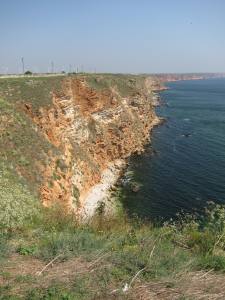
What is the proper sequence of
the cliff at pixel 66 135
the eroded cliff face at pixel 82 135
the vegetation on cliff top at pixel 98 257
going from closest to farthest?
1. the vegetation on cliff top at pixel 98 257
2. the cliff at pixel 66 135
3. the eroded cliff face at pixel 82 135

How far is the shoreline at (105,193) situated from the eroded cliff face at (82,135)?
74 centimetres

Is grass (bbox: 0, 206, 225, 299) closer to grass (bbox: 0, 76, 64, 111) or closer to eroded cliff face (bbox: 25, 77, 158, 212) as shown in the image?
eroded cliff face (bbox: 25, 77, 158, 212)

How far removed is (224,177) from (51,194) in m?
29.8

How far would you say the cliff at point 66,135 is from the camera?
38.6 metres

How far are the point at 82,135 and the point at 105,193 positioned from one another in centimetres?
1138

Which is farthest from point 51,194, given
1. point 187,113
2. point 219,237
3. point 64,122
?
point 187,113

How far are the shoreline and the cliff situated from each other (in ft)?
1.13

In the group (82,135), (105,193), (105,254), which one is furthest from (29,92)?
(105,254)

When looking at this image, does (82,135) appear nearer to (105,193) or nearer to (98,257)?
(105,193)

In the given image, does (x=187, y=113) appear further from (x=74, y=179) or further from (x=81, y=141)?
(x=74, y=179)

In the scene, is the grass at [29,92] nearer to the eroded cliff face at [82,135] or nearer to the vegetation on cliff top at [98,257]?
the eroded cliff face at [82,135]

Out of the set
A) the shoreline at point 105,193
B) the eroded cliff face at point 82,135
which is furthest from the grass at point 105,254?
the shoreline at point 105,193

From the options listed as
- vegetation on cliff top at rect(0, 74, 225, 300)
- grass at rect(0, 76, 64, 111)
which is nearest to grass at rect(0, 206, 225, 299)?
vegetation on cliff top at rect(0, 74, 225, 300)

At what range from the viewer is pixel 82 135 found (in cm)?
5656
